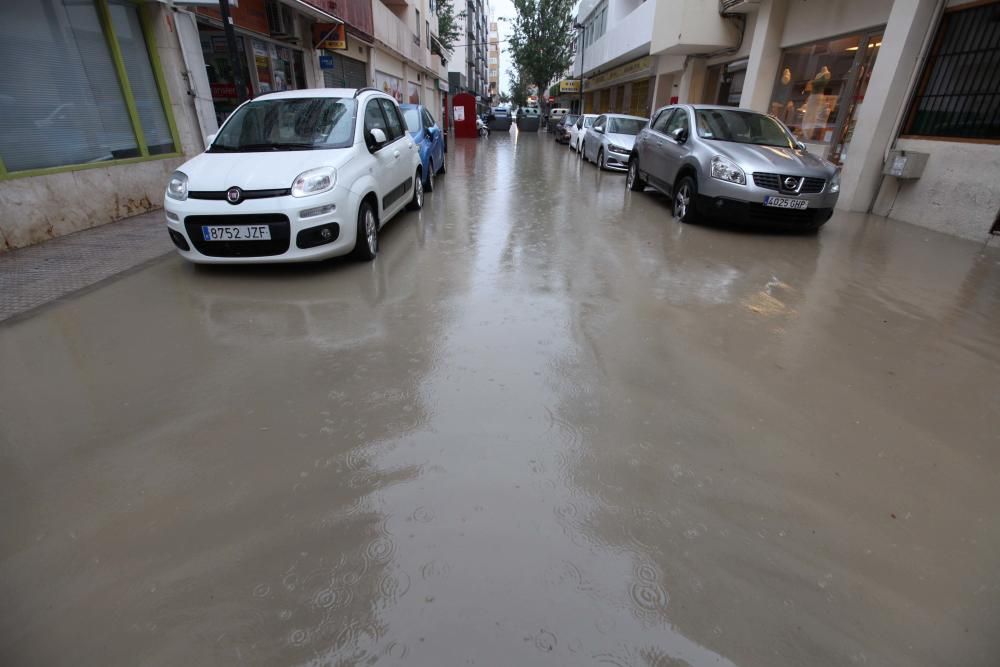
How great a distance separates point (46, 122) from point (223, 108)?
4.32 meters

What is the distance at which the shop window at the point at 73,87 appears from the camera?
572 centimetres

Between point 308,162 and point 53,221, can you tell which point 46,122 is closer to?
point 53,221

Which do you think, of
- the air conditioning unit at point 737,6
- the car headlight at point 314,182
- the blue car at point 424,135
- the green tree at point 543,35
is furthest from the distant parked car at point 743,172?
the green tree at point 543,35

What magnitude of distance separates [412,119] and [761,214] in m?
6.41

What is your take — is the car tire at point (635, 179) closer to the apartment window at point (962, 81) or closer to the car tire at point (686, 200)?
the car tire at point (686, 200)

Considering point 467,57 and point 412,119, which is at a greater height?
point 467,57

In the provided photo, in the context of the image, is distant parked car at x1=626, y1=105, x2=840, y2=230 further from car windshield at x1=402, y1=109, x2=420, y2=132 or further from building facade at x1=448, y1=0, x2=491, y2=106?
building facade at x1=448, y1=0, x2=491, y2=106

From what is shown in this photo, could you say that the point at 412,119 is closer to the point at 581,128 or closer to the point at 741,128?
the point at 741,128

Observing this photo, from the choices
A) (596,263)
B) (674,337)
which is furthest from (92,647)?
(596,263)

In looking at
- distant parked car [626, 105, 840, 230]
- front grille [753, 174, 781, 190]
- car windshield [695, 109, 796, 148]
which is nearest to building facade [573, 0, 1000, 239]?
distant parked car [626, 105, 840, 230]

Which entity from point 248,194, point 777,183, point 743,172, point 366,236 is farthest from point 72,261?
point 777,183

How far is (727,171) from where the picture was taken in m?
6.64

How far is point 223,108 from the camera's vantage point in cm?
996

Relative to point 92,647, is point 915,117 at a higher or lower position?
higher
